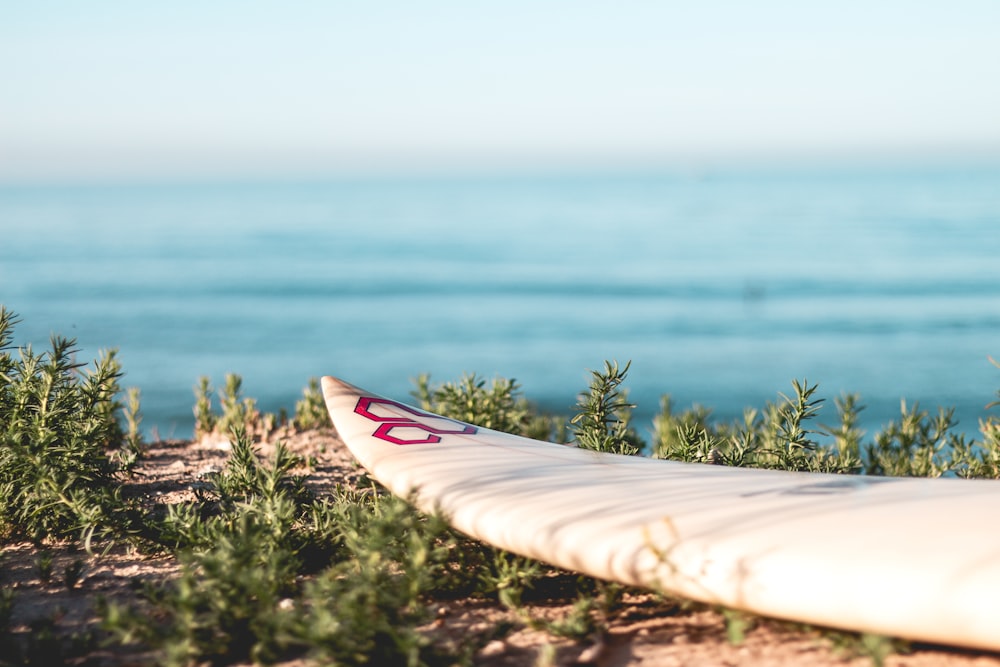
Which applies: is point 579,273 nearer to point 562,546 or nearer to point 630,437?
point 630,437

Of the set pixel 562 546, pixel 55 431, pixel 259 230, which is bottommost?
pixel 562 546

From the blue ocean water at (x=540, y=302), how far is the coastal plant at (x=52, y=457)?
16.3 feet

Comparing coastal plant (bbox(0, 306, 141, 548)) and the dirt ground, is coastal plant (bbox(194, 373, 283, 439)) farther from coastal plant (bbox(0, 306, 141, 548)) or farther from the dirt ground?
the dirt ground

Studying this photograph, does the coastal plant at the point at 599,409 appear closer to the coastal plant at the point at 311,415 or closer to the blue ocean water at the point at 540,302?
the coastal plant at the point at 311,415

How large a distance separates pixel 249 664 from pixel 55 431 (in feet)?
4.25

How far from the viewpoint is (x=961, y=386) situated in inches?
547

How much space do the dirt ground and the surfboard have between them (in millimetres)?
99

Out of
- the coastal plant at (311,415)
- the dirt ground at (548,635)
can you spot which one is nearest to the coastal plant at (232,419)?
the coastal plant at (311,415)

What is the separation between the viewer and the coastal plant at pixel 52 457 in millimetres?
2871

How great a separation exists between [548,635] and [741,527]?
1.98 feet

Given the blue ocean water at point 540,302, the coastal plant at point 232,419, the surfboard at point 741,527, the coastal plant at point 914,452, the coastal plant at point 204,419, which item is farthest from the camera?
the blue ocean water at point 540,302

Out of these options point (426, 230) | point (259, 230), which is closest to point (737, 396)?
point (426, 230)

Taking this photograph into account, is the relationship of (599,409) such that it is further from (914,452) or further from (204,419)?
(204,419)

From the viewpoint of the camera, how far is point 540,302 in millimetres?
22172
